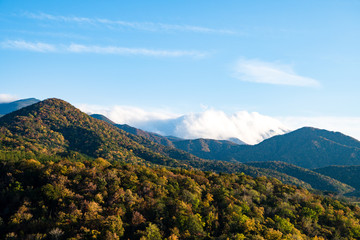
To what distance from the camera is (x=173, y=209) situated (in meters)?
107

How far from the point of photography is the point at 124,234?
86.6m

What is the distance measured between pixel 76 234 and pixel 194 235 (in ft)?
154

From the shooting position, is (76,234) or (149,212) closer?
(76,234)

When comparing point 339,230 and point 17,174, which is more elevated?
point 17,174

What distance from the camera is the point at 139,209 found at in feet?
340

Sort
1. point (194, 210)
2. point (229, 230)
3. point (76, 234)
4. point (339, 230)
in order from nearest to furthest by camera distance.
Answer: point (76, 234), point (229, 230), point (194, 210), point (339, 230)

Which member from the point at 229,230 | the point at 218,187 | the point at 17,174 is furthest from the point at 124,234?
the point at 218,187

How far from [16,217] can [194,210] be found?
77948mm

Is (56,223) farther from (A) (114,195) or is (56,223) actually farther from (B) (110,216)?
(A) (114,195)

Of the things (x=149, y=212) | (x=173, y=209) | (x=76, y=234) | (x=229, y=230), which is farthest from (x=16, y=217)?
(x=229, y=230)

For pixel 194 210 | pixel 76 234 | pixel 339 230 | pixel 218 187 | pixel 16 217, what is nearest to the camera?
pixel 76 234

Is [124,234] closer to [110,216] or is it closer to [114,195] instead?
[110,216]

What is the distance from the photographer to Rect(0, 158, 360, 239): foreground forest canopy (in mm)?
81812

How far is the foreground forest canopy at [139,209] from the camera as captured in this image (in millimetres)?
81812
